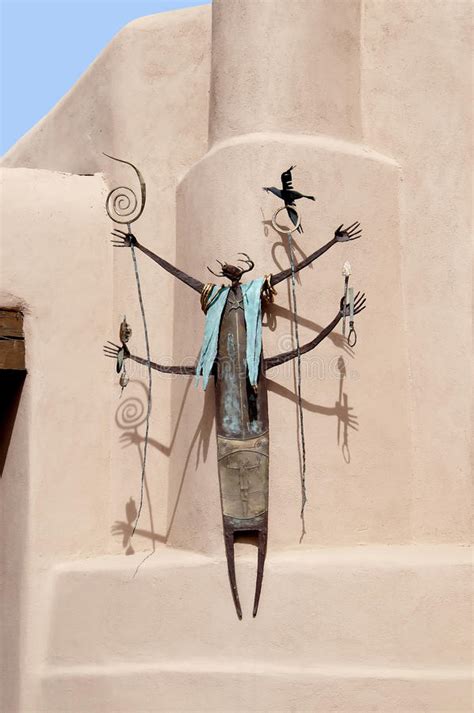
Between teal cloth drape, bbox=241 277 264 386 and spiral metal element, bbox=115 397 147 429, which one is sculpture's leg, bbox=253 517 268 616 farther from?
spiral metal element, bbox=115 397 147 429

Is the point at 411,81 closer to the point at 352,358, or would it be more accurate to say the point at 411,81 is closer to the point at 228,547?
the point at 352,358

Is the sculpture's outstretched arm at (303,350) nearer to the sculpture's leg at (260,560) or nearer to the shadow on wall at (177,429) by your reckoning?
the shadow on wall at (177,429)

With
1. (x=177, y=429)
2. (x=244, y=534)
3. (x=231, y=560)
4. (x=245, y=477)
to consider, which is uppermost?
(x=177, y=429)

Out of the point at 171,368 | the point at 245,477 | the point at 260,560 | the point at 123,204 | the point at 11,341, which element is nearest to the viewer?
the point at 260,560

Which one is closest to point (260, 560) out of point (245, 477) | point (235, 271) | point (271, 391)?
point (245, 477)

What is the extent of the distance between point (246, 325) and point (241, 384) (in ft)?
1.15

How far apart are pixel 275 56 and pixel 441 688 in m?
3.94

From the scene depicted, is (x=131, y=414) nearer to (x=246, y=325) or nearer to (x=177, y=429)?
(x=177, y=429)

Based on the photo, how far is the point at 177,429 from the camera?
8.21 metres

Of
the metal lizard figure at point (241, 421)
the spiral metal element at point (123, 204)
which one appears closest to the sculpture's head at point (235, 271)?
the metal lizard figure at point (241, 421)

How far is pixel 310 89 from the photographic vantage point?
806cm

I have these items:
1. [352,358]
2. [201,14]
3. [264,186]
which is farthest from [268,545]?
[201,14]

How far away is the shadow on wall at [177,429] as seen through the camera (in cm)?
775

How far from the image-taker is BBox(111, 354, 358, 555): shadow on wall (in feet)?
25.4
